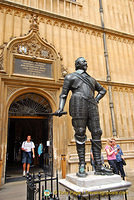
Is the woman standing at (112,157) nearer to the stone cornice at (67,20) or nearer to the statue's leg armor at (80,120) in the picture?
the statue's leg armor at (80,120)

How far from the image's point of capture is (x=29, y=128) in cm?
1166

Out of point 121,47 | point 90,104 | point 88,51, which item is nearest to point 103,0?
point 121,47

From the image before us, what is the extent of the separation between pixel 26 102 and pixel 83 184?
5.56m

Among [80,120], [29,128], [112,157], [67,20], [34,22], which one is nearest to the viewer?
[80,120]

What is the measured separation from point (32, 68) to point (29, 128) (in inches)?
228

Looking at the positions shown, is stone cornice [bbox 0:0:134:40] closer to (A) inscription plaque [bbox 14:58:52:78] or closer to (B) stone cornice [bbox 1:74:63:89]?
(A) inscription plaque [bbox 14:58:52:78]

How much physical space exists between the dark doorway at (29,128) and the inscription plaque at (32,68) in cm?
103

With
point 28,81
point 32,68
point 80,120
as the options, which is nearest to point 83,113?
point 80,120

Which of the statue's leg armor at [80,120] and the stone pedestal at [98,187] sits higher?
the statue's leg armor at [80,120]

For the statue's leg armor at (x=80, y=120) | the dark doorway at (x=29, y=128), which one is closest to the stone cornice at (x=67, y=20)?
the dark doorway at (x=29, y=128)

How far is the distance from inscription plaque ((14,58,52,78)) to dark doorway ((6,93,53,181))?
1.03 meters

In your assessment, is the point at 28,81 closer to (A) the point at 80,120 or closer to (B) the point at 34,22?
(B) the point at 34,22

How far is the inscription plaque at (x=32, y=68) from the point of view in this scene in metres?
6.99

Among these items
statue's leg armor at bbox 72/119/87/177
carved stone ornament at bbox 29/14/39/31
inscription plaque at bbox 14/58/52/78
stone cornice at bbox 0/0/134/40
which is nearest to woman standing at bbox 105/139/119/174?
statue's leg armor at bbox 72/119/87/177
